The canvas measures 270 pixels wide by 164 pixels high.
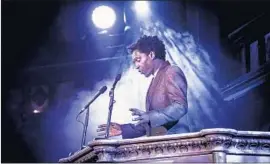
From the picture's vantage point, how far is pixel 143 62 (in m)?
4.61

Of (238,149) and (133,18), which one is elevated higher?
(133,18)

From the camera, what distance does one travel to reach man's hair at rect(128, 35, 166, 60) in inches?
183

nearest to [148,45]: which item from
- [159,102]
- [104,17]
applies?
[104,17]

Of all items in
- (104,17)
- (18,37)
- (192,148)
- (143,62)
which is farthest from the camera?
(18,37)

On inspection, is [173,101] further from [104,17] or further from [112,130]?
[104,17]

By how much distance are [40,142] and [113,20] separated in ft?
4.58

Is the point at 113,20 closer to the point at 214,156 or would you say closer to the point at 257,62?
the point at 257,62

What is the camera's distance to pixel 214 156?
9.29ft

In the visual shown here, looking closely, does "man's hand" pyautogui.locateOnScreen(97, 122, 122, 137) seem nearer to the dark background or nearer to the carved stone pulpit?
the dark background

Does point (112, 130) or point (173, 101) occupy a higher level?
point (173, 101)

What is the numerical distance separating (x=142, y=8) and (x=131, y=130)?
1340 mm

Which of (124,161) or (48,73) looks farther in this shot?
(48,73)

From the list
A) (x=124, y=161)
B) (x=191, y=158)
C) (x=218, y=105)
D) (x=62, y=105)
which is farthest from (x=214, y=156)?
(x=62, y=105)

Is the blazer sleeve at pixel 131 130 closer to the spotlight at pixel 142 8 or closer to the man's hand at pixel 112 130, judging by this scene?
the man's hand at pixel 112 130
